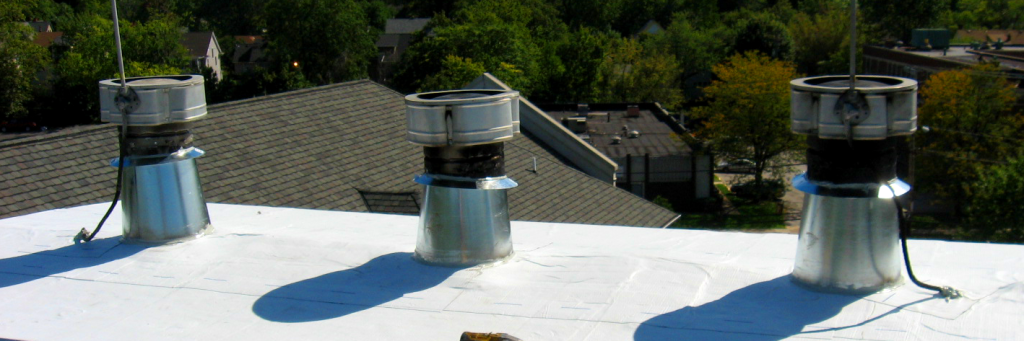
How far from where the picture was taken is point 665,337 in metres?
3.55

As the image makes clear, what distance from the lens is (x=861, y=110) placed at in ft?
11.6

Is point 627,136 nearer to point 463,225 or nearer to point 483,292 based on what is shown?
point 463,225

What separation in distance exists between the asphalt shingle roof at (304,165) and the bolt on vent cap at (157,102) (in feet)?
16.4

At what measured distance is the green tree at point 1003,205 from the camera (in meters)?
28.9

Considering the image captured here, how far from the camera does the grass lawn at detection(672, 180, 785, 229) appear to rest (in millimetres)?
36731

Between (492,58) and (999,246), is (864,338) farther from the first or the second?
(492,58)

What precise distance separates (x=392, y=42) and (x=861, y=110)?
281 feet

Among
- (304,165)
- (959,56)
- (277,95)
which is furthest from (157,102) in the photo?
(959,56)

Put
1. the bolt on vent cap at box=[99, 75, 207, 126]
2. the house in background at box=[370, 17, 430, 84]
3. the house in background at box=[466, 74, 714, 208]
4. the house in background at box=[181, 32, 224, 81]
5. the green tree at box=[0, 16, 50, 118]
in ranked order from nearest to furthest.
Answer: the bolt on vent cap at box=[99, 75, 207, 126], the house in background at box=[466, 74, 714, 208], the green tree at box=[0, 16, 50, 118], the house in background at box=[181, 32, 224, 81], the house in background at box=[370, 17, 430, 84]

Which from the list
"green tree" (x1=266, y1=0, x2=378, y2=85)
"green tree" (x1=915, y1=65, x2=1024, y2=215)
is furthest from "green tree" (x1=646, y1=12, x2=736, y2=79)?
"green tree" (x1=915, y1=65, x2=1024, y2=215)

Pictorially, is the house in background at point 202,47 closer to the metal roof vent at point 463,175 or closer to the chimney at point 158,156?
the chimney at point 158,156

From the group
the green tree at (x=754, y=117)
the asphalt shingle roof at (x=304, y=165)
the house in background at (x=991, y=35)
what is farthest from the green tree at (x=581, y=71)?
the asphalt shingle roof at (x=304, y=165)

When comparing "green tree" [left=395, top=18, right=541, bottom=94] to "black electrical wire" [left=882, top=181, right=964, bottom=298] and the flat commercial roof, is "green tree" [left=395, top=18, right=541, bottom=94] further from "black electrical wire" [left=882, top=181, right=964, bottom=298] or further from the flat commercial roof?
"black electrical wire" [left=882, top=181, right=964, bottom=298]

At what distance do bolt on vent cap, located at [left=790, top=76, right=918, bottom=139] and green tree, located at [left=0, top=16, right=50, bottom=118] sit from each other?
180 ft
